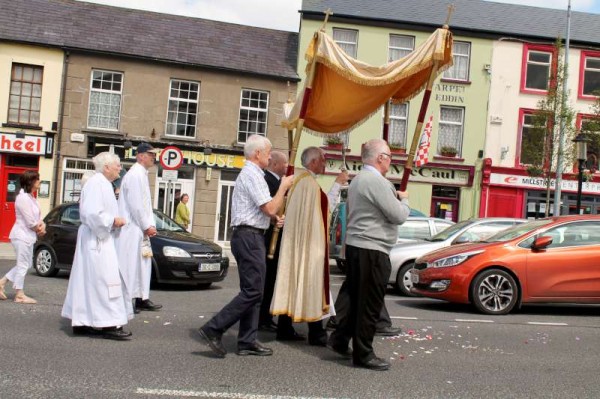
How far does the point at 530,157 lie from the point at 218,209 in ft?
37.5

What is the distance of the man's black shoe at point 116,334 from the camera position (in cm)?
683

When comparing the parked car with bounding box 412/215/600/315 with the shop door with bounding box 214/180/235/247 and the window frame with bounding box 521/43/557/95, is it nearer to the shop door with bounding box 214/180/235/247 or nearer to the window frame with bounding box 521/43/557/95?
the shop door with bounding box 214/180/235/247

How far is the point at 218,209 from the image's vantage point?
25.0m

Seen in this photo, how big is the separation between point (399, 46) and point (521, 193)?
289 inches

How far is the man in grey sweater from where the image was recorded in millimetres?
5910

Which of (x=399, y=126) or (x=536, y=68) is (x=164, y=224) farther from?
(x=536, y=68)

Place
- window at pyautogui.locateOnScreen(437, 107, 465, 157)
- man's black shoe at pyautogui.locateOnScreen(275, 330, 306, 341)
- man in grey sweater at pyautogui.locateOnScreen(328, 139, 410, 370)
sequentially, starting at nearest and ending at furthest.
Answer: man in grey sweater at pyautogui.locateOnScreen(328, 139, 410, 370) < man's black shoe at pyautogui.locateOnScreen(275, 330, 306, 341) < window at pyautogui.locateOnScreen(437, 107, 465, 157)

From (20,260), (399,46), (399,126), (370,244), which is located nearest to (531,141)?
(399,126)

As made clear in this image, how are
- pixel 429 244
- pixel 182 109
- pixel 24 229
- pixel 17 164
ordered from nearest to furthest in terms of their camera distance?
pixel 24 229 < pixel 429 244 < pixel 17 164 < pixel 182 109

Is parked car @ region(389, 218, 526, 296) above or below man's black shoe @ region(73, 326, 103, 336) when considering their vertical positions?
above

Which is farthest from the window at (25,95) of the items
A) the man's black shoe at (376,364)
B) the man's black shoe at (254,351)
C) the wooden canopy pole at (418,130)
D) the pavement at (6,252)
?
the man's black shoe at (376,364)

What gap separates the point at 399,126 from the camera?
26.8 m

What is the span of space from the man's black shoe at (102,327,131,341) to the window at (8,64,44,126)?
1857 cm

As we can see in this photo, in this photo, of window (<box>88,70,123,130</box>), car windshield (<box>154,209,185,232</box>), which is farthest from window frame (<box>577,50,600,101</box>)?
car windshield (<box>154,209,185,232</box>)
